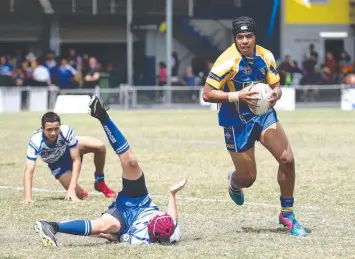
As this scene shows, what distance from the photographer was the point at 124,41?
45719 millimetres

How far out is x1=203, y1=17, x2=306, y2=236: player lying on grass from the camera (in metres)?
10.8

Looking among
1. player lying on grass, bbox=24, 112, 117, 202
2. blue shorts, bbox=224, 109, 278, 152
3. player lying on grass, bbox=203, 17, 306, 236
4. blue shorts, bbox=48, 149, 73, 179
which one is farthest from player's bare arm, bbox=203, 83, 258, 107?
blue shorts, bbox=48, 149, 73, 179

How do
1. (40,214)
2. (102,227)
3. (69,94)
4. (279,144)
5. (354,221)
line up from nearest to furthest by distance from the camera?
(102,227) → (279,144) → (354,221) → (40,214) → (69,94)

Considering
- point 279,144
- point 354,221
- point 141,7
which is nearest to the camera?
point 279,144

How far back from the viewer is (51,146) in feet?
45.6

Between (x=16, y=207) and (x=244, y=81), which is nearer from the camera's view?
(x=244, y=81)

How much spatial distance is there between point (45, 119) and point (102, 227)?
3.73 meters

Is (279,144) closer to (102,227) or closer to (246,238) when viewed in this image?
(246,238)

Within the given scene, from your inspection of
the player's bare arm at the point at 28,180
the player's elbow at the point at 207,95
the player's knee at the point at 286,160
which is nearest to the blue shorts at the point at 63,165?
the player's bare arm at the point at 28,180

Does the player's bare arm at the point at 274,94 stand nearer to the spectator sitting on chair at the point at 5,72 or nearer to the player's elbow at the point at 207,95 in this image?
the player's elbow at the point at 207,95

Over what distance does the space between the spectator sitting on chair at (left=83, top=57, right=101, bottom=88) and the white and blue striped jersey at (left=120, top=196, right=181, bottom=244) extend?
28155 millimetres

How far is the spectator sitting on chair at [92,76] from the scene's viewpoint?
125 ft

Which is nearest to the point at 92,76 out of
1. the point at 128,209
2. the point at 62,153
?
the point at 62,153

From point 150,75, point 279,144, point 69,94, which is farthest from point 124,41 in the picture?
point 279,144
